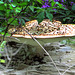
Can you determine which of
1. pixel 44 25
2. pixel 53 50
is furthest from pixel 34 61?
pixel 44 25

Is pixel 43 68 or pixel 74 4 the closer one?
pixel 43 68

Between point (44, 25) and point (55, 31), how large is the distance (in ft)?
0.36

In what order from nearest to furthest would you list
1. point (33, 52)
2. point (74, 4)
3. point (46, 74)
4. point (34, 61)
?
point (46, 74)
point (34, 61)
point (33, 52)
point (74, 4)

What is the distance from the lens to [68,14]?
2.18 metres

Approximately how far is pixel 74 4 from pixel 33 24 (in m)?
1.43

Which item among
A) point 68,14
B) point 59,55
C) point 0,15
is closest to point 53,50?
point 59,55

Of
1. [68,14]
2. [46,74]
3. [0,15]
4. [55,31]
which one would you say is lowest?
[46,74]

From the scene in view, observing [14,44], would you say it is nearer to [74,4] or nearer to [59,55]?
[59,55]

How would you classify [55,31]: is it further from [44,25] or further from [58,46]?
[58,46]

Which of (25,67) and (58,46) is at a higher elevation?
(58,46)

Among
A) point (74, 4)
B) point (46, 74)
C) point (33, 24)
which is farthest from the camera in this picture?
point (74, 4)

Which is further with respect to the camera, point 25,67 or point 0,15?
point 0,15

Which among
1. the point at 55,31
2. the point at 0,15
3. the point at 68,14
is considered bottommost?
the point at 55,31

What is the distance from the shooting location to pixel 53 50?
47.5 inches
